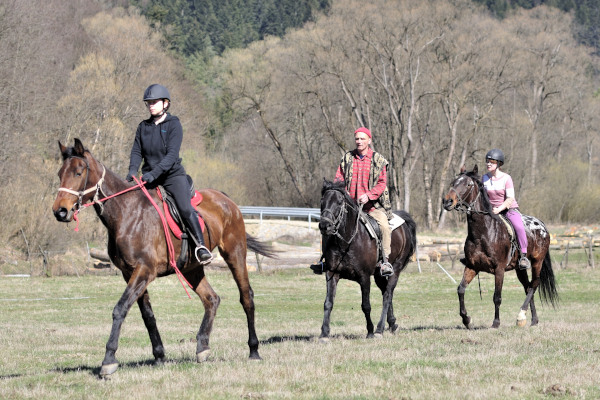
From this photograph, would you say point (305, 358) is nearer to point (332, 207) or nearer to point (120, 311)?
point (120, 311)

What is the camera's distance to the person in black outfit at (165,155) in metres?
9.93

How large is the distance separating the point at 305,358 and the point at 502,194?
6649mm

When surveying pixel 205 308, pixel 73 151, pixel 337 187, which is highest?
pixel 73 151

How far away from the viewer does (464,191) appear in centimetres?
1438

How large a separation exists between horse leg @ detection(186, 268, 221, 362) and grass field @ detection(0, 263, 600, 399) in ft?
0.79

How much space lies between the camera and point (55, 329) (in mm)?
17094

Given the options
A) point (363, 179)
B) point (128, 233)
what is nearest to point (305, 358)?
point (128, 233)

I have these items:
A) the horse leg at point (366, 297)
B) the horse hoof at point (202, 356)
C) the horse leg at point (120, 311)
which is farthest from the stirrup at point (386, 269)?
the horse leg at point (120, 311)

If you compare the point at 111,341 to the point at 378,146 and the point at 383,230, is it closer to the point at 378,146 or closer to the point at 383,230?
the point at 383,230

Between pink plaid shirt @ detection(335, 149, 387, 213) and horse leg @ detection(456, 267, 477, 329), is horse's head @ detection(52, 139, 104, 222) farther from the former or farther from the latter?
horse leg @ detection(456, 267, 477, 329)

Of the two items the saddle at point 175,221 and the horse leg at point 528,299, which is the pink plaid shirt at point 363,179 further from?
the horse leg at point 528,299

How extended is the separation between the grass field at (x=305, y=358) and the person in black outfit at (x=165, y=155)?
1.76 metres

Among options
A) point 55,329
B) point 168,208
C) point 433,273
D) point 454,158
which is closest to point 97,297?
point 55,329

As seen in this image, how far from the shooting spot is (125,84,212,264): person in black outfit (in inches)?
391
